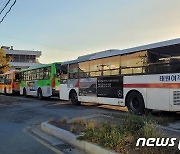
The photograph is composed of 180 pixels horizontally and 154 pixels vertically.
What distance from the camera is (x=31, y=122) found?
1206 centimetres

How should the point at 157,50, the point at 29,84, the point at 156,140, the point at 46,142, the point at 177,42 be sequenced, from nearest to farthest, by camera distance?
1. the point at 156,140
2. the point at 46,142
3. the point at 177,42
4. the point at 157,50
5. the point at 29,84

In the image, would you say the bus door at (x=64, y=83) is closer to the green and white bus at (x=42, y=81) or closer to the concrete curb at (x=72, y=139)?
the green and white bus at (x=42, y=81)

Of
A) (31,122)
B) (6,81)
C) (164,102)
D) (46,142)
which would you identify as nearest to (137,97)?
(164,102)

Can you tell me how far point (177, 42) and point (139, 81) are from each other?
2526mm

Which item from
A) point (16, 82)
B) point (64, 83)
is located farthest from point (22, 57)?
point (64, 83)

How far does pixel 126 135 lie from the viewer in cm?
660

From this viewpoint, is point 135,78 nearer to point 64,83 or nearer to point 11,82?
point 64,83

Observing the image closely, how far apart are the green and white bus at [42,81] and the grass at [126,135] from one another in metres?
14.8

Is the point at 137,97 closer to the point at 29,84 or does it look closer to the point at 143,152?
the point at 143,152

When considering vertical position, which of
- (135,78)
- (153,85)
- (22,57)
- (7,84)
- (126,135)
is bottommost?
(126,135)

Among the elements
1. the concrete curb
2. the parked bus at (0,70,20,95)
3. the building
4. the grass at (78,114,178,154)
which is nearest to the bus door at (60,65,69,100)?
the concrete curb

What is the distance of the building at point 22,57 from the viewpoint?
68.4 metres

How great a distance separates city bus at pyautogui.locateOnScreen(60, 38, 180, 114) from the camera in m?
11.2

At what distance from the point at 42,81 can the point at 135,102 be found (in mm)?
12595
